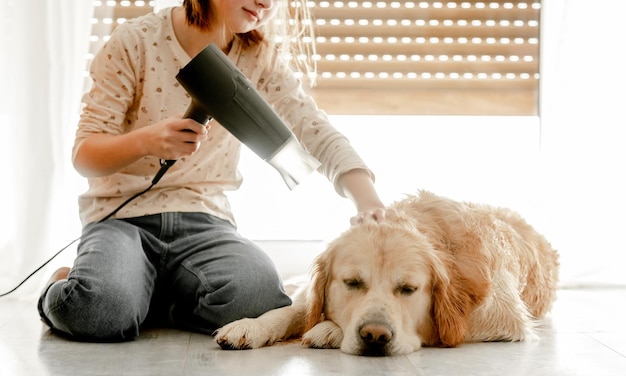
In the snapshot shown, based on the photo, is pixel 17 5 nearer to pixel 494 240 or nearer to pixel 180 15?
pixel 180 15

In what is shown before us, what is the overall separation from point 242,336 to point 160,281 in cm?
49

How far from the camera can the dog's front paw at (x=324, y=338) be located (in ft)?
7.00

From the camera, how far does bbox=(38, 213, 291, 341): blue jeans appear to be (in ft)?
7.23

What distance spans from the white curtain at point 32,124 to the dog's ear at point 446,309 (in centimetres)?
169

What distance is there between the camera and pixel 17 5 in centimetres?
319

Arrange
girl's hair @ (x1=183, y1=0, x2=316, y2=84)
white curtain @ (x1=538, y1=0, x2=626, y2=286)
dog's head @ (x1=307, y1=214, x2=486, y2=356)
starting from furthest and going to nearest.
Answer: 1. white curtain @ (x1=538, y1=0, x2=626, y2=286)
2. girl's hair @ (x1=183, y1=0, x2=316, y2=84)
3. dog's head @ (x1=307, y1=214, x2=486, y2=356)

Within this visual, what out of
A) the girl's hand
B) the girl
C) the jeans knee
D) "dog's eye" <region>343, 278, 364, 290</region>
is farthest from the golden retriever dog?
the girl's hand

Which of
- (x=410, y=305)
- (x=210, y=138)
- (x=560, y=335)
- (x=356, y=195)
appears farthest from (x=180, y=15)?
(x=560, y=335)

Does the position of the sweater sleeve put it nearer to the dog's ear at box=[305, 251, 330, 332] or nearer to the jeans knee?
the jeans knee

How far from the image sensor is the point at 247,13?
2.37 meters

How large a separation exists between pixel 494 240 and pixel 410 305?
423 mm

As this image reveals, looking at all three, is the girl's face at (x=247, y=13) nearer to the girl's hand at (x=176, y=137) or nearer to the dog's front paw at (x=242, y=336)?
the girl's hand at (x=176, y=137)

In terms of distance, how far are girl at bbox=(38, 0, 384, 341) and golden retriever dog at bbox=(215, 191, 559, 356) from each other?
0.37ft

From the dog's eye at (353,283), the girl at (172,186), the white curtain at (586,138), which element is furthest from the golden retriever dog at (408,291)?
the white curtain at (586,138)
